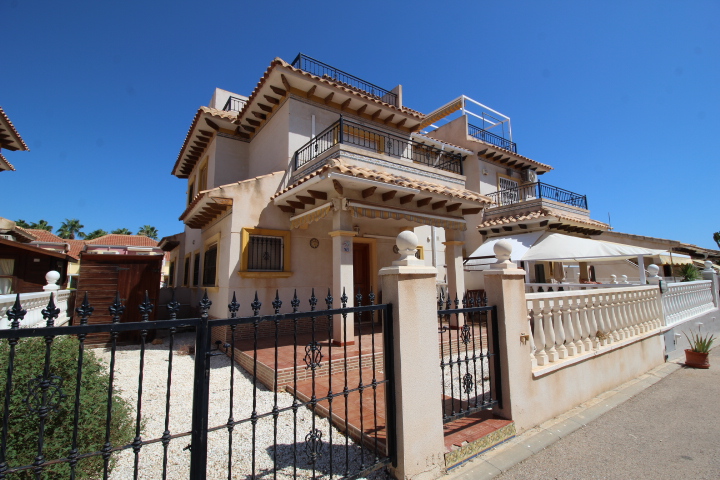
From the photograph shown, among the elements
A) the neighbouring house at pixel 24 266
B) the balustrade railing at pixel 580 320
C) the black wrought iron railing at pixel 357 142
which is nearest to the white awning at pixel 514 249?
Answer: the black wrought iron railing at pixel 357 142

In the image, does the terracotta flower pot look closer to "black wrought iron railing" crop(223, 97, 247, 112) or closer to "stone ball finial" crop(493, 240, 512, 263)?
"stone ball finial" crop(493, 240, 512, 263)

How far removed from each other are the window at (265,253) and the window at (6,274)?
33.3 feet

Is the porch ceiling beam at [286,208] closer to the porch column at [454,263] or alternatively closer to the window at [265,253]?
the window at [265,253]

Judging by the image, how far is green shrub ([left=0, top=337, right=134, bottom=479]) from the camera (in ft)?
7.79

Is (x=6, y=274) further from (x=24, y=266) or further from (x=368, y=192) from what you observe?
(x=368, y=192)

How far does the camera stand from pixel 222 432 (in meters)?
4.35

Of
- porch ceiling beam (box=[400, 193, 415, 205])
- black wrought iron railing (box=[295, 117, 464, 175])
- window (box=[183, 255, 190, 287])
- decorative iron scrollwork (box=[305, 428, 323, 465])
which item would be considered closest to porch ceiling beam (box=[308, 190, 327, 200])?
black wrought iron railing (box=[295, 117, 464, 175])

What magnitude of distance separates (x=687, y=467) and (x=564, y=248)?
833 cm

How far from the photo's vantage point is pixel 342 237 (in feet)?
25.6

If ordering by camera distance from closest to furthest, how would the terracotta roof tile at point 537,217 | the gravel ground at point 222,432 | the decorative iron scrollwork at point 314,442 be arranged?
1. the decorative iron scrollwork at point 314,442
2. the gravel ground at point 222,432
3. the terracotta roof tile at point 537,217

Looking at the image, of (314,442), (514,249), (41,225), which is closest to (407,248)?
(314,442)

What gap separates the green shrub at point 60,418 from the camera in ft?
7.79

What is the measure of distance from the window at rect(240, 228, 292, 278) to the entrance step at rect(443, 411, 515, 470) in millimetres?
6308

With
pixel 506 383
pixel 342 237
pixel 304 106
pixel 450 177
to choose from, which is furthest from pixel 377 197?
pixel 506 383
